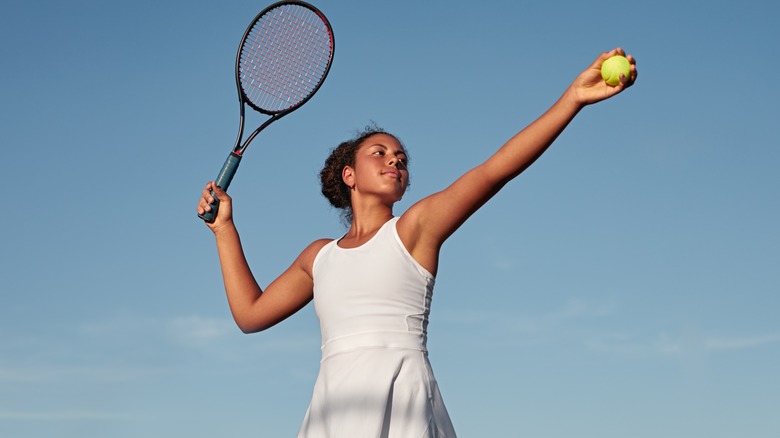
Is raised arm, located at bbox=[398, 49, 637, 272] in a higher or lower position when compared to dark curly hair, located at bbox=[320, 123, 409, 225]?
lower

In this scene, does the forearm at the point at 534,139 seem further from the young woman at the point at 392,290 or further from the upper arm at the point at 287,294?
the upper arm at the point at 287,294

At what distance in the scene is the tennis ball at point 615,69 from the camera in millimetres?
4016

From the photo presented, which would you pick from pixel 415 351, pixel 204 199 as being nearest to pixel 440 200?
pixel 415 351

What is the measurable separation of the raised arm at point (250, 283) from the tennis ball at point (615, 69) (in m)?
2.02

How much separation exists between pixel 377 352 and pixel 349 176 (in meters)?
1.32

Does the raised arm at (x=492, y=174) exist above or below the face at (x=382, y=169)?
below

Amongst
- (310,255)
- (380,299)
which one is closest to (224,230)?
(310,255)

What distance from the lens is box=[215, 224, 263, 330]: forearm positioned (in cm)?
585

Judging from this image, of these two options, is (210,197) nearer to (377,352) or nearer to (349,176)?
(349,176)

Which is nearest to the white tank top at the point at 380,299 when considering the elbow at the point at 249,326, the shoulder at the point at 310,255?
the shoulder at the point at 310,255

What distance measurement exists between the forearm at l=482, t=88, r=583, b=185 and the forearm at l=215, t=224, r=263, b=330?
202 cm

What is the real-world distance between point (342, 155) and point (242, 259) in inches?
32.7

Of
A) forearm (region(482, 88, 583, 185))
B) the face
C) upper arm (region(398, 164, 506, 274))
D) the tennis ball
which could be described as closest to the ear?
the face

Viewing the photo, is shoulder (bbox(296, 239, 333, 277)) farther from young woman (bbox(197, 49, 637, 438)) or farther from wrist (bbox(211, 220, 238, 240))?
wrist (bbox(211, 220, 238, 240))
